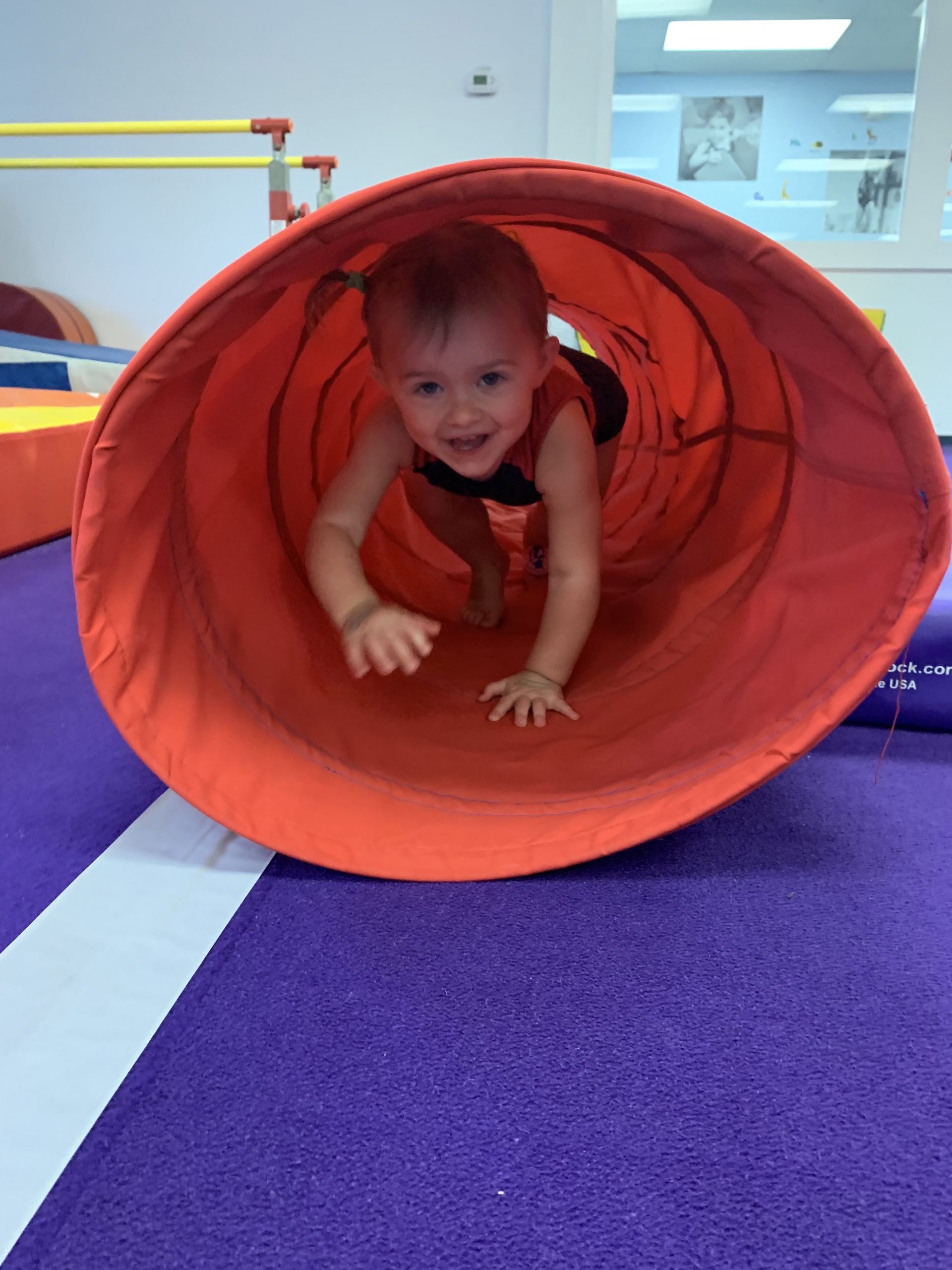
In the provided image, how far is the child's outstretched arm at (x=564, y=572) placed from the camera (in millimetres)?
1056

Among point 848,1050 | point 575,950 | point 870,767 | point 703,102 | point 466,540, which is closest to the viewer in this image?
point 848,1050

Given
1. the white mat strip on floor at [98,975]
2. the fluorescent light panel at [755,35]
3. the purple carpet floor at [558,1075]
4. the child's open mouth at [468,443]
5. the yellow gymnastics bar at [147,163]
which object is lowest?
the white mat strip on floor at [98,975]

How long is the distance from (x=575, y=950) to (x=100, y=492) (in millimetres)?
522

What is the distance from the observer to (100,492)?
701mm

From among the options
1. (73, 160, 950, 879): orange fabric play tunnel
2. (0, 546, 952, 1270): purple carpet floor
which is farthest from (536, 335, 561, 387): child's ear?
(0, 546, 952, 1270): purple carpet floor

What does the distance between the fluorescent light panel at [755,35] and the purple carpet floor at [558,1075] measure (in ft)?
14.7

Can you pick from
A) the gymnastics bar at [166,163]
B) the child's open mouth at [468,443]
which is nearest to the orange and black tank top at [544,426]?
the child's open mouth at [468,443]

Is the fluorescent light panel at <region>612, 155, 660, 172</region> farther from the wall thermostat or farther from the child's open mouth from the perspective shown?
the child's open mouth

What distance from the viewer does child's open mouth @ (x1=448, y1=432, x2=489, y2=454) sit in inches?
40.8

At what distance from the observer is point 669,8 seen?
13.5 ft

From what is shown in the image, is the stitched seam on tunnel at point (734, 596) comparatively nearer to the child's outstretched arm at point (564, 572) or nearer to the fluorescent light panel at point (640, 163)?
the child's outstretched arm at point (564, 572)

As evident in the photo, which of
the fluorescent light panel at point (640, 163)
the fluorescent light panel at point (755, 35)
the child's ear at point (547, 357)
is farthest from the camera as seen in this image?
the fluorescent light panel at point (640, 163)

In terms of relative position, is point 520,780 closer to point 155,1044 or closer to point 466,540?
point 155,1044

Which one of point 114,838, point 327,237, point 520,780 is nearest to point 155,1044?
point 114,838
